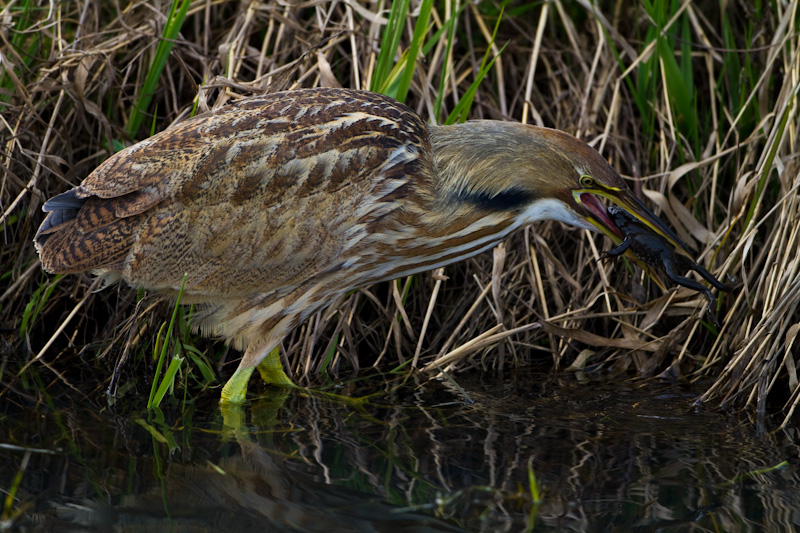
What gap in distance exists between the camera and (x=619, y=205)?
2.63 m

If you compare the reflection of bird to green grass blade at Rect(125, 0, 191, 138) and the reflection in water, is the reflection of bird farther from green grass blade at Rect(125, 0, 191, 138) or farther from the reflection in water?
green grass blade at Rect(125, 0, 191, 138)

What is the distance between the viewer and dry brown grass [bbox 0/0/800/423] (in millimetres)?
2998

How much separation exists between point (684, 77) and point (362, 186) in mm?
1531

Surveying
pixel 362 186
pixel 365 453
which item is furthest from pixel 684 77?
pixel 365 453

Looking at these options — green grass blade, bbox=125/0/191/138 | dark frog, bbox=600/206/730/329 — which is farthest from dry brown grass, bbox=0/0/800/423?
dark frog, bbox=600/206/730/329

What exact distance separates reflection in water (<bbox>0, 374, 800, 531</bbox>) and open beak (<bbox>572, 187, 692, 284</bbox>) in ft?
1.62

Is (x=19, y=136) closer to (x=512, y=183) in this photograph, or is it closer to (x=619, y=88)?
(x=512, y=183)

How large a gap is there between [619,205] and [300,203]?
0.91 m

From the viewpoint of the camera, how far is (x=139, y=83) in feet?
11.6

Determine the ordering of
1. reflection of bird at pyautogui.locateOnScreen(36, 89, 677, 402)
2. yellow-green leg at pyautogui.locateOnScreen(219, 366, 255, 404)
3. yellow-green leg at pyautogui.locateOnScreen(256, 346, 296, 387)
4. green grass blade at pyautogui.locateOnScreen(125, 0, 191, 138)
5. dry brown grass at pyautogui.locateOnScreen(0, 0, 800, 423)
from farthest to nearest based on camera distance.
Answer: green grass blade at pyautogui.locateOnScreen(125, 0, 191, 138) < dry brown grass at pyautogui.locateOnScreen(0, 0, 800, 423) < yellow-green leg at pyautogui.locateOnScreen(256, 346, 296, 387) < yellow-green leg at pyautogui.locateOnScreen(219, 366, 255, 404) < reflection of bird at pyautogui.locateOnScreen(36, 89, 677, 402)

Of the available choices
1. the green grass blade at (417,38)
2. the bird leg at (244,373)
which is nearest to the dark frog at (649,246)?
the green grass blade at (417,38)

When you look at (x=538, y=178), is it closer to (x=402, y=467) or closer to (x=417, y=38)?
(x=417, y=38)

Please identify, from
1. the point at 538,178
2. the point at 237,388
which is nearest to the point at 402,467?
the point at 237,388

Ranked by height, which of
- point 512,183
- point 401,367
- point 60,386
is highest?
point 512,183
